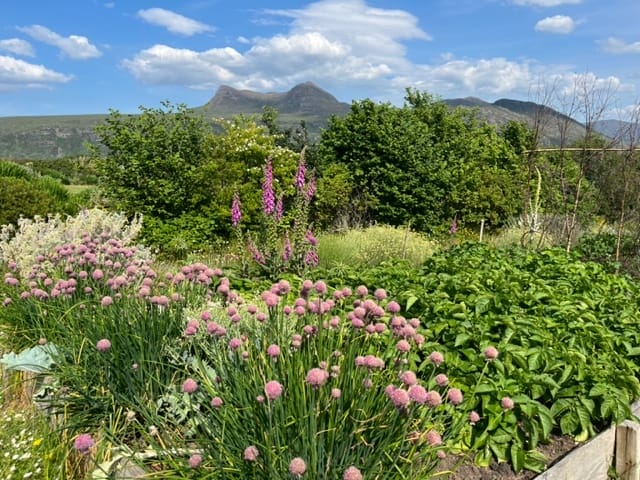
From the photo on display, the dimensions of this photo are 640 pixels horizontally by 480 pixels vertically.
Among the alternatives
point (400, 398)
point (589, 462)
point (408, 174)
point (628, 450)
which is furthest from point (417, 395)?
point (408, 174)

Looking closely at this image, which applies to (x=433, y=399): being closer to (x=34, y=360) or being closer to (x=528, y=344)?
(x=528, y=344)

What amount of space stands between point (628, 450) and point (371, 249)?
545cm

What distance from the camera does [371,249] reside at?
826cm

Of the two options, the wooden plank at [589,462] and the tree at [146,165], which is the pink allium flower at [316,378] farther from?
the tree at [146,165]

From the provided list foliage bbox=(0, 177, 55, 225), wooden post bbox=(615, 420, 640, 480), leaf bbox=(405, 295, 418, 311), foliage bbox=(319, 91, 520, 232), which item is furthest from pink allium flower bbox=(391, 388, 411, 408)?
foliage bbox=(319, 91, 520, 232)

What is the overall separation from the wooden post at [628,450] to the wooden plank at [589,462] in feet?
0.12

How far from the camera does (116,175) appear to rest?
32.3ft

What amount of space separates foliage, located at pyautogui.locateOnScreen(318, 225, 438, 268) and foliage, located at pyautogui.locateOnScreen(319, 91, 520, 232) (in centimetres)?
309

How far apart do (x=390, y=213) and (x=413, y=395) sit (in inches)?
421

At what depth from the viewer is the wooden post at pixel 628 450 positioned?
117 inches

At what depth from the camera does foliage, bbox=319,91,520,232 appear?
12.2m

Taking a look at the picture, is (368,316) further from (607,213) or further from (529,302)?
(607,213)

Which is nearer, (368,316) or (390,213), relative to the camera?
(368,316)

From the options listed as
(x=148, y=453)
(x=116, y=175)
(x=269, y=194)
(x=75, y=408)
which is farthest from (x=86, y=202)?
(x=148, y=453)
